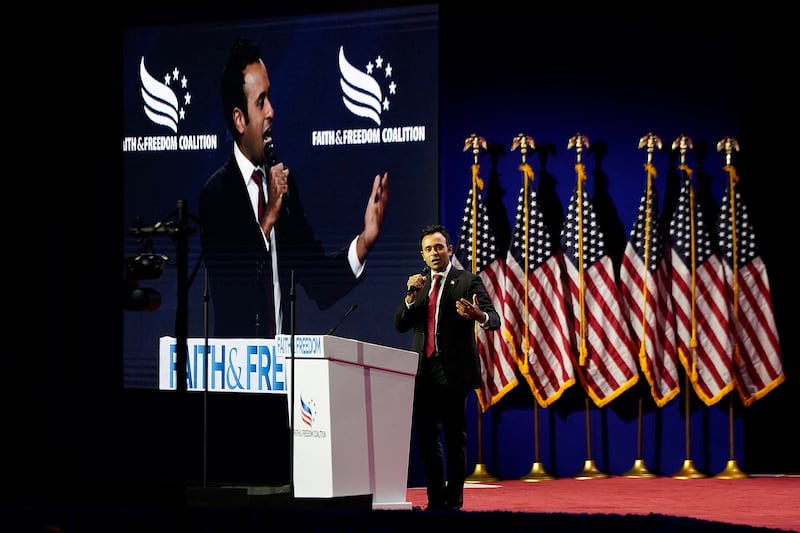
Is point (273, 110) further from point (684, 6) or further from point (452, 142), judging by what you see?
point (684, 6)

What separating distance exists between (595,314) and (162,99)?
3477mm

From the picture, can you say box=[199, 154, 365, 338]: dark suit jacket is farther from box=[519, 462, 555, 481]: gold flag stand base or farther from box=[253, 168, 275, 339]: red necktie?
box=[519, 462, 555, 481]: gold flag stand base

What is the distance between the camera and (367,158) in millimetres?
8547

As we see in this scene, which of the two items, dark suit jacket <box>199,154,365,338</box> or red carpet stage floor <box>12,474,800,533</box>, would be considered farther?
dark suit jacket <box>199,154,365,338</box>

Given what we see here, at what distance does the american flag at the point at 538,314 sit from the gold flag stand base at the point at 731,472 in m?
1.17

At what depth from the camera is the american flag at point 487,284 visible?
8.53m

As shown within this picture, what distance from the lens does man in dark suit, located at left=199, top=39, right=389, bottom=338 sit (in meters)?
8.60

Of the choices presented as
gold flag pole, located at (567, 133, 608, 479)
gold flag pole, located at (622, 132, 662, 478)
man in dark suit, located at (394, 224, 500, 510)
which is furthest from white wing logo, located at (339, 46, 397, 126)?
man in dark suit, located at (394, 224, 500, 510)

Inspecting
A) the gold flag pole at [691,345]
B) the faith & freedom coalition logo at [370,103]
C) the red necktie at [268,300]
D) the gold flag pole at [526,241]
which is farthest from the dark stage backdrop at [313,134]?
the gold flag pole at [691,345]

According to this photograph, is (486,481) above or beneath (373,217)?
beneath

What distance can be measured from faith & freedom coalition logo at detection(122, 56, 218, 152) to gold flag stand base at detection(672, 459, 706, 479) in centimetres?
392

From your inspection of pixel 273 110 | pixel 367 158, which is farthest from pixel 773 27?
pixel 273 110

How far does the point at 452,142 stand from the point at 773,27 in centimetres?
228

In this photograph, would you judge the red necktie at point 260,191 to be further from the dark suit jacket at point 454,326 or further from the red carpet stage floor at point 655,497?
the dark suit jacket at point 454,326
